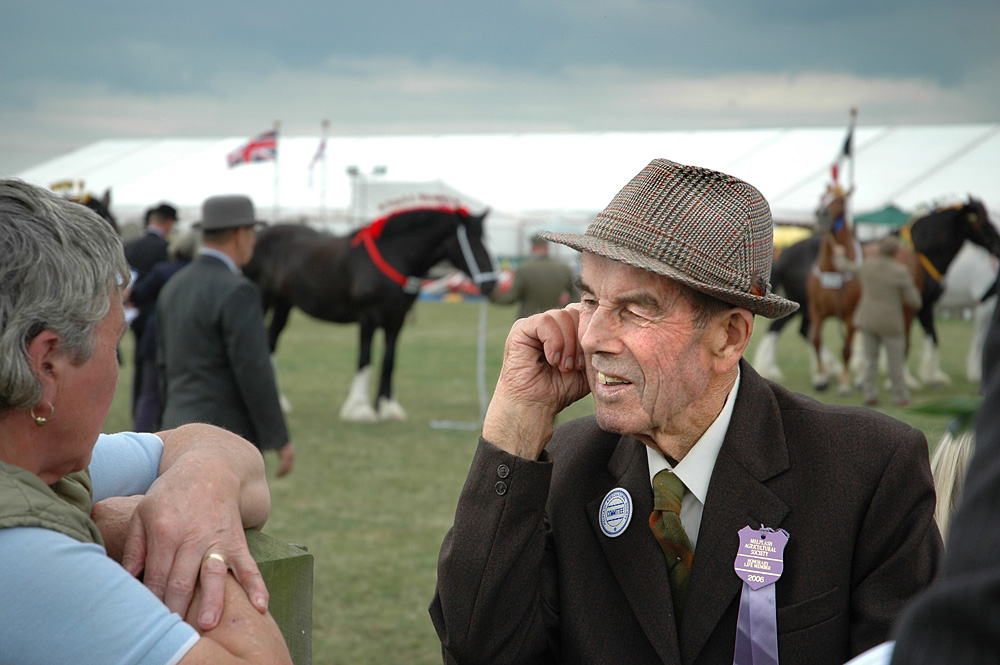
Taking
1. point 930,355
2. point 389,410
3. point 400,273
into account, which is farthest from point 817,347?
point 389,410

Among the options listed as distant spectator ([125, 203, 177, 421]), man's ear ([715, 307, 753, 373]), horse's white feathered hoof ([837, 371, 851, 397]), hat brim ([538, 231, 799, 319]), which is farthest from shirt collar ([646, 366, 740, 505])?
horse's white feathered hoof ([837, 371, 851, 397])

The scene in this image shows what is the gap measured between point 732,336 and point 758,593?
53cm

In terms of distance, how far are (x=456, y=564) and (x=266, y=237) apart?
34.8 ft

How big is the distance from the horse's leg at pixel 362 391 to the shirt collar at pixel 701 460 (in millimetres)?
9083

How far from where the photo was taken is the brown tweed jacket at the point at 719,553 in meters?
1.78

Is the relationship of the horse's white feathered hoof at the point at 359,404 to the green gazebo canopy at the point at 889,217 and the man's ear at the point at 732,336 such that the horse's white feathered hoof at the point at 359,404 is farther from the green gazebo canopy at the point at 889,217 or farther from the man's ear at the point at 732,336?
the green gazebo canopy at the point at 889,217

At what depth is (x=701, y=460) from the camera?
197 centimetres

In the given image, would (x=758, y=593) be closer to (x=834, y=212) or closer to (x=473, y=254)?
(x=473, y=254)

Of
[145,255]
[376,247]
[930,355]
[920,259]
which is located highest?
[145,255]

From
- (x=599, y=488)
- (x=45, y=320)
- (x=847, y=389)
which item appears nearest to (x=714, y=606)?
(x=599, y=488)

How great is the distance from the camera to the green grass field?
15.7 ft

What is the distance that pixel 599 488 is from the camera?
205cm

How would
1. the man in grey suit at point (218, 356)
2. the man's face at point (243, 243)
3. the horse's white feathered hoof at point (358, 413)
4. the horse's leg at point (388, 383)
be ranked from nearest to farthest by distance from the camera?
1. the man in grey suit at point (218, 356)
2. the man's face at point (243, 243)
3. the horse's white feathered hoof at point (358, 413)
4. the horse's leg at point (388, 383)

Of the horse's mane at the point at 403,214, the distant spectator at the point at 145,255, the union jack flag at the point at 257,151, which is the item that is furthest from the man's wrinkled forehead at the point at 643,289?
the union jack flag at the point at 257,151
